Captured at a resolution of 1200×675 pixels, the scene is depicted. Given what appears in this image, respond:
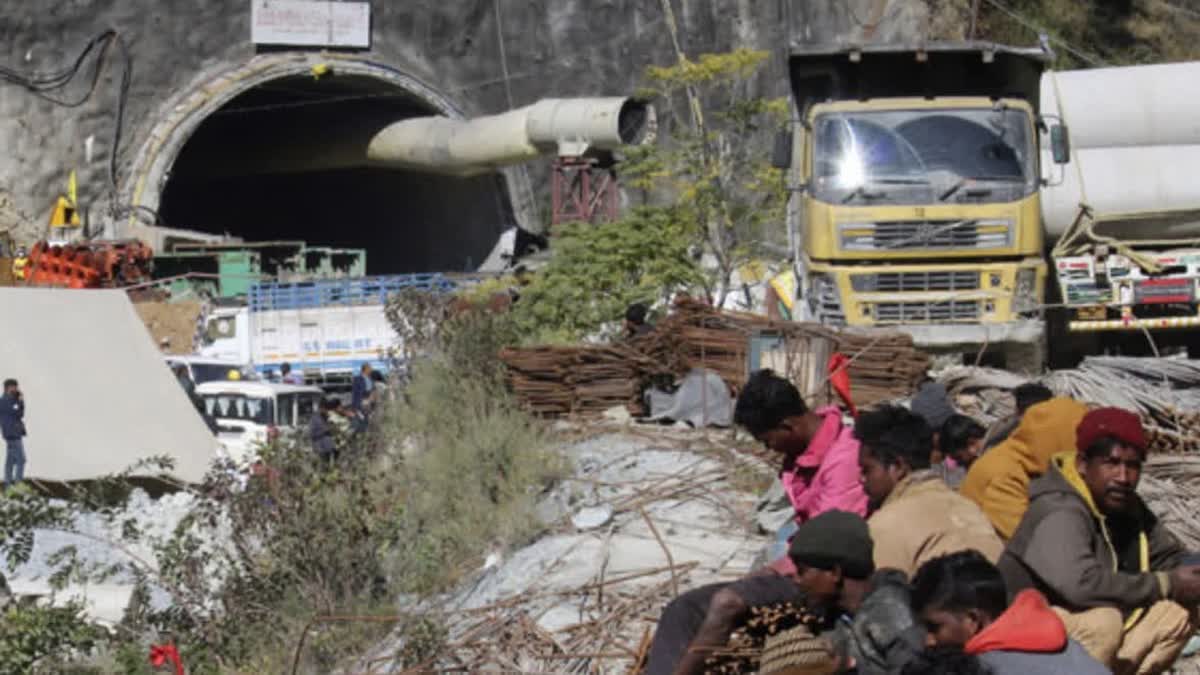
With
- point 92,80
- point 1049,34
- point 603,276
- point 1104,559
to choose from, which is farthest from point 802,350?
point 92,80

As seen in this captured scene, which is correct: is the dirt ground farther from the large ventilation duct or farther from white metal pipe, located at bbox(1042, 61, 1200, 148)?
white metal pipe, located at bbox(1042, 61, 1200, 148)

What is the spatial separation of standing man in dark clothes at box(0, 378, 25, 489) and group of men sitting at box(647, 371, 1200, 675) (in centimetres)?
1504

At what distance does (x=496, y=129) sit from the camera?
3491 cm

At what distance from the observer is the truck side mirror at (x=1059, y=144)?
17.1m

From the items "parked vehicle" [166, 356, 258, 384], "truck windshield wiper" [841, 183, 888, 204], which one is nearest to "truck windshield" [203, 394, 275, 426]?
"parked vehicle" [166, 356, 258, 384]

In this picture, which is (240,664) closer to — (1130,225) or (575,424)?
(575,424)

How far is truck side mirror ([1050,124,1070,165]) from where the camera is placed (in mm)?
17078

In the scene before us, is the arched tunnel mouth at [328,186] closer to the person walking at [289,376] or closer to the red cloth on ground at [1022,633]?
the person walking at [289,376]

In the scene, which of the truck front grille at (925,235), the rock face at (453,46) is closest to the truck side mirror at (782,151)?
the truck front grille at (925,235)

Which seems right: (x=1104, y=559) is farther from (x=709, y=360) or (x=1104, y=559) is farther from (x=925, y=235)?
(x=925, y=235)

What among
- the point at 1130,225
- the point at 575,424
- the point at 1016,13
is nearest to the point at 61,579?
the point at 575,424

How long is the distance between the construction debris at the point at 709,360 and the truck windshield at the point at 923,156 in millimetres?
2333

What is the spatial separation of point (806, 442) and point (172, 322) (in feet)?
82.7

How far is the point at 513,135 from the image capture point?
113ft
